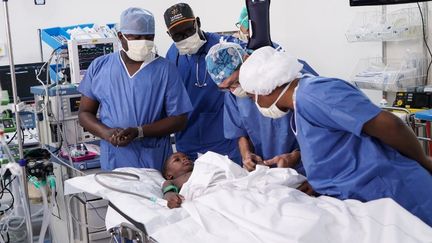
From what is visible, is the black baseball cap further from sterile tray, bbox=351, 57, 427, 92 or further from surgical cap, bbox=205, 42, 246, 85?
sterile tray, bbox=351, 57, 427, 92

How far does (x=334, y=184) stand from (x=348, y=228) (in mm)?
230

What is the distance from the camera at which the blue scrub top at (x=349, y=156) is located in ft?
4.79

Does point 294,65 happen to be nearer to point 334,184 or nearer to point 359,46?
point 334,184

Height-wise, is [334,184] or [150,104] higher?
[150,104]

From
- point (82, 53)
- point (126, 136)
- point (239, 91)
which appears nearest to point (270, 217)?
point (239, 91)

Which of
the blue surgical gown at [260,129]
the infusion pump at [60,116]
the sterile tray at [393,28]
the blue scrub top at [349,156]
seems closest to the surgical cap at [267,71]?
the blue scrub top at [349,156]

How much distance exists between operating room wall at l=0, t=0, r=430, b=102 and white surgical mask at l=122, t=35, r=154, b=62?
2.45 meters

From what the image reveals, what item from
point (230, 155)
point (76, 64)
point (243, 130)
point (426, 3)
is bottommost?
point (230, 155)

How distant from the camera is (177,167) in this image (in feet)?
7.58

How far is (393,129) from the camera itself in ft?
4.66

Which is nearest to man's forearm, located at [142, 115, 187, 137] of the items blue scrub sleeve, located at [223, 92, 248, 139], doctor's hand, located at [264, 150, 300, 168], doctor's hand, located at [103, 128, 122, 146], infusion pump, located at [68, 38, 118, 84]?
doctor's hand, located at [103, 128, 122, 146]

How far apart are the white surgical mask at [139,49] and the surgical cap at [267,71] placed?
2.49 feet

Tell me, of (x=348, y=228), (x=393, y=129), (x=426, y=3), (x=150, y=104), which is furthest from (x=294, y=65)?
(x=426, y=3)

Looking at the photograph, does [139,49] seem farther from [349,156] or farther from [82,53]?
[349,156]
